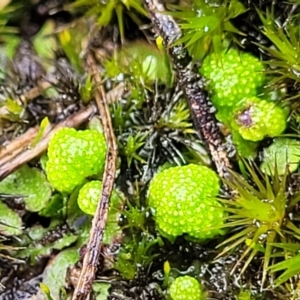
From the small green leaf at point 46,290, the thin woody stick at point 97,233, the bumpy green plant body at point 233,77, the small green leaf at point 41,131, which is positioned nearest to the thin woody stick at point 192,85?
the bumpy green plant body at point 233,77

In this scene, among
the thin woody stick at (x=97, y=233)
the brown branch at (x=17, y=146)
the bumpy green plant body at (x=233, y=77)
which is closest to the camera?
the thin woody stick at (x=97, y=233)

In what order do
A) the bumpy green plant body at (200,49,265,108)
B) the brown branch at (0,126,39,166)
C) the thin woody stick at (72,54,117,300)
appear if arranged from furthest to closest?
the brown branch at (0,126,39,166)
the bumpy green plant body at (200,49,265,108)
the thin woody stick at (72,54,117,300)

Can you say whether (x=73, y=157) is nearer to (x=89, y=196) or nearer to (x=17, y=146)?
(x=89, y=196)

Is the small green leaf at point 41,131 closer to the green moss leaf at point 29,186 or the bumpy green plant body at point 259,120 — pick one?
the green moss leaf at point 29,186

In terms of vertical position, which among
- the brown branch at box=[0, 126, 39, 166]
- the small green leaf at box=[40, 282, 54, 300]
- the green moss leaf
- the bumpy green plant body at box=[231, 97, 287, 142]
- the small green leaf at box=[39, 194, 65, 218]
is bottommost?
the small green leaf at box=[40, 282, 54, 300]

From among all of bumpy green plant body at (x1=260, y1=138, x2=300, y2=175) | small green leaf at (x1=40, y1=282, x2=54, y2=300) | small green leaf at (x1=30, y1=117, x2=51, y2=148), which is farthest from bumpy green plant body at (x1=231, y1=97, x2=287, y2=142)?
small green leaf at (x1=40, y1=282, x2=54, y2=300)

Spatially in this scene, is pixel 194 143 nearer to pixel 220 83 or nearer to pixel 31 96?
pixel 220 83

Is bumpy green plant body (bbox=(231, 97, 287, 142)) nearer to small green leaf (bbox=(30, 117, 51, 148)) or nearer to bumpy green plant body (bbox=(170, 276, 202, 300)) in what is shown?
bumpy green plant body (bbox=(170, 276, 202, 300))

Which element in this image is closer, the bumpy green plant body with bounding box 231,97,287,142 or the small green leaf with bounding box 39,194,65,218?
the bumpy green plant body with bounding box 231,97,287,142
